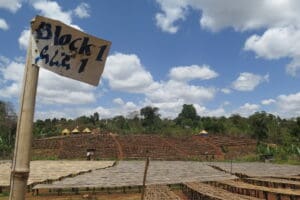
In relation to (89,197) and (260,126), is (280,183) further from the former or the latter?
(260,126)

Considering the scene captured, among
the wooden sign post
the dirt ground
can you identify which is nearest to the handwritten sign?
the wooden sign post

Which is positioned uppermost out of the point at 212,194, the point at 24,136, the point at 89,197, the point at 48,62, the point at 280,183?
the point at 48,62

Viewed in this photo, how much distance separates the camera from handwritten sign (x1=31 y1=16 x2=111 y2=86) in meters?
2.11

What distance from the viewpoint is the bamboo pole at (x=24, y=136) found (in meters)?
2.04

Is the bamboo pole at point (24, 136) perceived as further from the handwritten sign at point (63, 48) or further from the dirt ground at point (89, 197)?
the dirt ground at point (89, 197)

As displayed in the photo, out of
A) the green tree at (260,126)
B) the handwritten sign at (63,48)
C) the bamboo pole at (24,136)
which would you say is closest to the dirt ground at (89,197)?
the bamboo pole at (24,136)

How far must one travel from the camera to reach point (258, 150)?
123 feet

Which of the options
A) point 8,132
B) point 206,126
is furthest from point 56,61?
point 206,126

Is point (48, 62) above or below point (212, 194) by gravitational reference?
above

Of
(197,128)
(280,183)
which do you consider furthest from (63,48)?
(197,128)

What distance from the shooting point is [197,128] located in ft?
168

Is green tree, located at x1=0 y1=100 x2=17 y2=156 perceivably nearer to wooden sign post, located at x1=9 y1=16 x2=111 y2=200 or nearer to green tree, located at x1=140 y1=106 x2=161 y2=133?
green tree, located at x1=140 y1=106 x2=161 y2=133

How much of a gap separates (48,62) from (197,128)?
49823 mm

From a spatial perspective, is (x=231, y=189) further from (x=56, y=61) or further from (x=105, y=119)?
(x=105, y=119)
